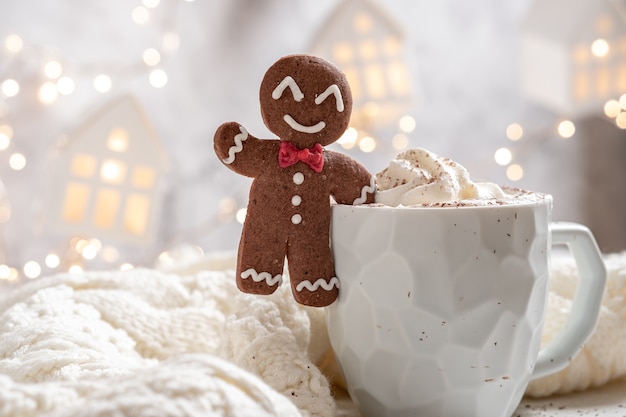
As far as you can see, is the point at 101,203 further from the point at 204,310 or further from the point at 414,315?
the point at 414,315

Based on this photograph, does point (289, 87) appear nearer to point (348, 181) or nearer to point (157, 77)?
point (348, 181)

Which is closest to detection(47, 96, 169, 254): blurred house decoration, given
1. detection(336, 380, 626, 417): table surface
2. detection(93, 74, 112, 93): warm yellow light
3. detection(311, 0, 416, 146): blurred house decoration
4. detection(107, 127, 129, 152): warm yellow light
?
detection(107, 127, 129, 152): warm yellow light

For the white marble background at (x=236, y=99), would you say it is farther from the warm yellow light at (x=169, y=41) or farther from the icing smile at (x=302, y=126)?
the icing smile at (x=302, y=126)

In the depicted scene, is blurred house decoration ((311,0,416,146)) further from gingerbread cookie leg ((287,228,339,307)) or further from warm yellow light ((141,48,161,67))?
gingerbread cookie leg ((287,228,339,307))

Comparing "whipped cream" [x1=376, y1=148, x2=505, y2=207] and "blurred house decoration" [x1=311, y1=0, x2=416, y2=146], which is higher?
"blurred house decoration" [x1=311, y1=0, x2=416, y2=146]

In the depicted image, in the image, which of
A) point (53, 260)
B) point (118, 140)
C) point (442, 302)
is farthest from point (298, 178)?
point (53, 260)

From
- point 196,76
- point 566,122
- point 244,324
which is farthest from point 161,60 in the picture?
point 244,324
